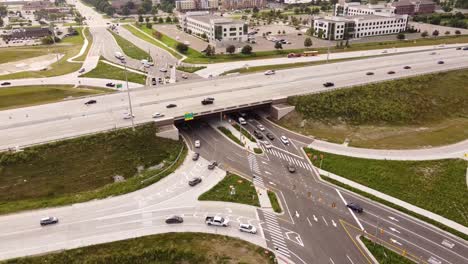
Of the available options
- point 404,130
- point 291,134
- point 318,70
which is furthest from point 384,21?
point 291,134

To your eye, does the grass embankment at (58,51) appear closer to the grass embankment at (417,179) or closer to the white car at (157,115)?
the white car at (157,115)

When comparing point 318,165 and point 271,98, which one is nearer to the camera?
point 318,165

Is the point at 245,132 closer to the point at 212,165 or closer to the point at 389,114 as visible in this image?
the point at 212,165

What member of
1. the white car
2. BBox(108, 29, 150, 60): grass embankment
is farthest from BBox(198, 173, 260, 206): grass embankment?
BBox(108, 29, 150, 60): grass embankment

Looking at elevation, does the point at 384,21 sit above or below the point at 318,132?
above

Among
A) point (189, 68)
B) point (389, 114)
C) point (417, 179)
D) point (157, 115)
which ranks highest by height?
point (189, 68)

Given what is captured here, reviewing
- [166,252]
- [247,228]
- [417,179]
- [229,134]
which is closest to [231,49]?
[229,134]

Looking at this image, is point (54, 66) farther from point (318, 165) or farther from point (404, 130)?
point (404, 130)

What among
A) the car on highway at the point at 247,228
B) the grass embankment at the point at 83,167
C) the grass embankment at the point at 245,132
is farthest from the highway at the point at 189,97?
the car on highway at the point at 247,228

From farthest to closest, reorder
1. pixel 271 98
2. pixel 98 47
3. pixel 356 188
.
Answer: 1. pixel 98 47
2. pixel 271 98
3. pixel 356 188
